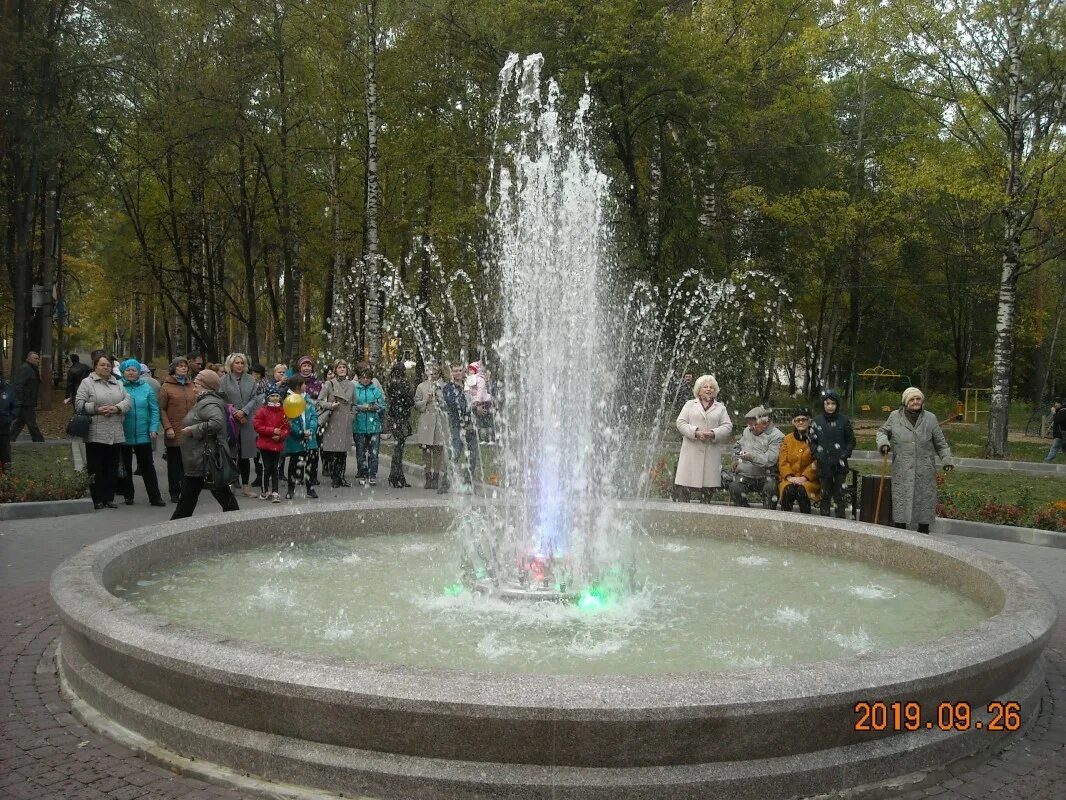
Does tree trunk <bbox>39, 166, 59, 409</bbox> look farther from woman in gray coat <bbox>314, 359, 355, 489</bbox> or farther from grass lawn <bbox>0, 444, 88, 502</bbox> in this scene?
woman in gray coat <bbox>314, 359, 355, 489</bbox>

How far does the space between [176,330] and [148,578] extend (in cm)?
3119

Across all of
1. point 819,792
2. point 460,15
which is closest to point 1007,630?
point 819,792

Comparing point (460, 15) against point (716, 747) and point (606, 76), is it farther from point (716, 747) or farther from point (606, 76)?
point (716, 747)

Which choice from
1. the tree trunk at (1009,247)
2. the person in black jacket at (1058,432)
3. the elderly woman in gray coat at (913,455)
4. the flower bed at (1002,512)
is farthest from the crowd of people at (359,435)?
the person in black jacket at (1058,432)

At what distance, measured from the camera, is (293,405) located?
484 inches

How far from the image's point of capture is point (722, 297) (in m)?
25.6

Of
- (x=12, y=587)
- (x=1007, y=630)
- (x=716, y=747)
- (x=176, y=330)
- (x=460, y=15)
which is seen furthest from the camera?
(x=176, y=330)

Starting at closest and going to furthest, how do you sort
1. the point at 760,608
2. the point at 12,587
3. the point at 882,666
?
the point at 882,666
the point at 760,608
the point at 12,587

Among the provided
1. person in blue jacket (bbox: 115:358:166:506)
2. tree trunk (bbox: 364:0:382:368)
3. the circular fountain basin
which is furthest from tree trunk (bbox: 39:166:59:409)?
the circular fountain basin

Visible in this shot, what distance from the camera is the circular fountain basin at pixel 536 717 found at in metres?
3.83

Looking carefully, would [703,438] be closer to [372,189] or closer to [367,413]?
[367,413]

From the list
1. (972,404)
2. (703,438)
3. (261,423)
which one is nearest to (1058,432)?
(703,438)

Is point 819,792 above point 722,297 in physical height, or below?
below

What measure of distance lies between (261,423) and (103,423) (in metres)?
1.85
